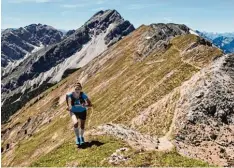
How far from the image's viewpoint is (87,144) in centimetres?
3167

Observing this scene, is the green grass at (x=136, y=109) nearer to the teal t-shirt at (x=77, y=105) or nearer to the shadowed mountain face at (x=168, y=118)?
the shadowed mountain face at (x=168, y=118)

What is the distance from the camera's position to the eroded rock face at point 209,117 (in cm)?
4541

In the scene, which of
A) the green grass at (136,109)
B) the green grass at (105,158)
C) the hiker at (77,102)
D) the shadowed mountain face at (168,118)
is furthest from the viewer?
the shadowed mountain face at (168,118)

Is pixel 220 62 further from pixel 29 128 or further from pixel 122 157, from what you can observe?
pixel 29 128

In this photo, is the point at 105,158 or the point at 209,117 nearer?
the point at 105,158

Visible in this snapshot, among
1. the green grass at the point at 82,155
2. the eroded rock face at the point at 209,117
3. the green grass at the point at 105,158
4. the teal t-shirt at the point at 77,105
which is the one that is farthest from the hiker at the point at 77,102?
the eroded rock face at the point at 209,117

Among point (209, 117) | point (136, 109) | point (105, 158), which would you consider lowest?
point (209, 117)

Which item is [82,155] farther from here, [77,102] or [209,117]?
[209,117]

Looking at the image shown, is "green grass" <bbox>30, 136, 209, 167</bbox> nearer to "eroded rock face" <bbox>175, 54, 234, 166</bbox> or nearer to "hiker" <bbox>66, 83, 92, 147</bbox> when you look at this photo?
"hiker" <bbox>66, 83, 92, 147</bbox>

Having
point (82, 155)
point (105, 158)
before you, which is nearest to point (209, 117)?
point (82, 155)

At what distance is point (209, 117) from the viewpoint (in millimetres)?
51719

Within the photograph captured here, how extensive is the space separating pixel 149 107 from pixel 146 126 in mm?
8678

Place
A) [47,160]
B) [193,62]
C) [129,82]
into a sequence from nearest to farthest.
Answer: [47,160] → [193,62] → [129,82]

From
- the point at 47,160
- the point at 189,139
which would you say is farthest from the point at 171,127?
the point at 47,160
